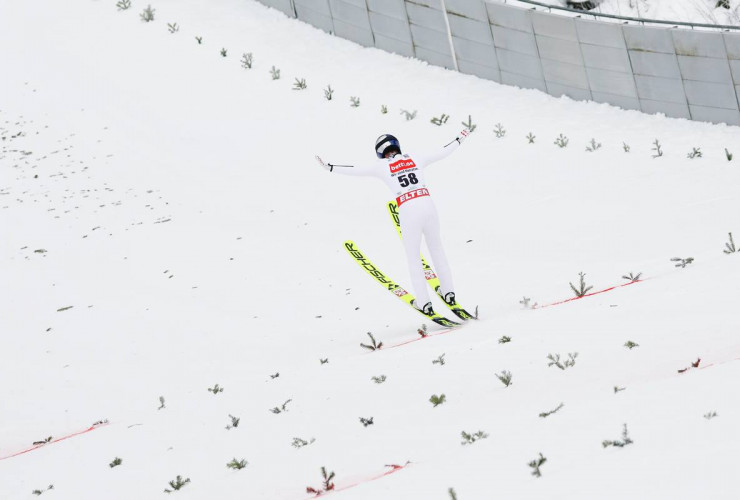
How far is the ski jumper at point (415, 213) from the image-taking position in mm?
9727

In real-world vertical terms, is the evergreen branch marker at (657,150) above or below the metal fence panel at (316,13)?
below

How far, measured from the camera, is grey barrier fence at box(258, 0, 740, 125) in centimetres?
1536

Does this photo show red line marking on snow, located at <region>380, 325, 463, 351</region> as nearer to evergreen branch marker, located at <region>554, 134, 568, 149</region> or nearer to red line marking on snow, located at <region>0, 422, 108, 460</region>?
red line marking on snow, located at <region>0, 422, 108, 460</region>

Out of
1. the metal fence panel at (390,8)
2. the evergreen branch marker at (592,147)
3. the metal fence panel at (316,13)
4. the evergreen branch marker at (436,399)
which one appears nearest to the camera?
the evergreen branch marker at (436,399)

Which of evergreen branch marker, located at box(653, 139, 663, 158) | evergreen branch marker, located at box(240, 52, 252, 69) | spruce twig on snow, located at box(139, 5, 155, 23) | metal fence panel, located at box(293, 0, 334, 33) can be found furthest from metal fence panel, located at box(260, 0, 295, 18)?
evergreen branch marker, located at box(653, 139, 663, 158)

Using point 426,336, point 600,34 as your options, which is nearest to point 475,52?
point 600,34

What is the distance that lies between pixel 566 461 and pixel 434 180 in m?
11.3

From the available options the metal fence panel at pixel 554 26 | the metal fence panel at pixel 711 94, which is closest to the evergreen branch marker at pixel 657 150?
the metal fence panel at pixel 711 94

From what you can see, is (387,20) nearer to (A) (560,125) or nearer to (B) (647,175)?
(A) (560,125)

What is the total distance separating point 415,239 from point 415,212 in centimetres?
32

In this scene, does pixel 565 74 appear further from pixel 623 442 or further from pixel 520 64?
pixel 623 442

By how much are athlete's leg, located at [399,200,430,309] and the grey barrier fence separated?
8.01 metres

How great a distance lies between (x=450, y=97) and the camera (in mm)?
18172

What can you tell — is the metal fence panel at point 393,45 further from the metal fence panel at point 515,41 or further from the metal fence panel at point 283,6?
the metal fence panel at point 283,6
